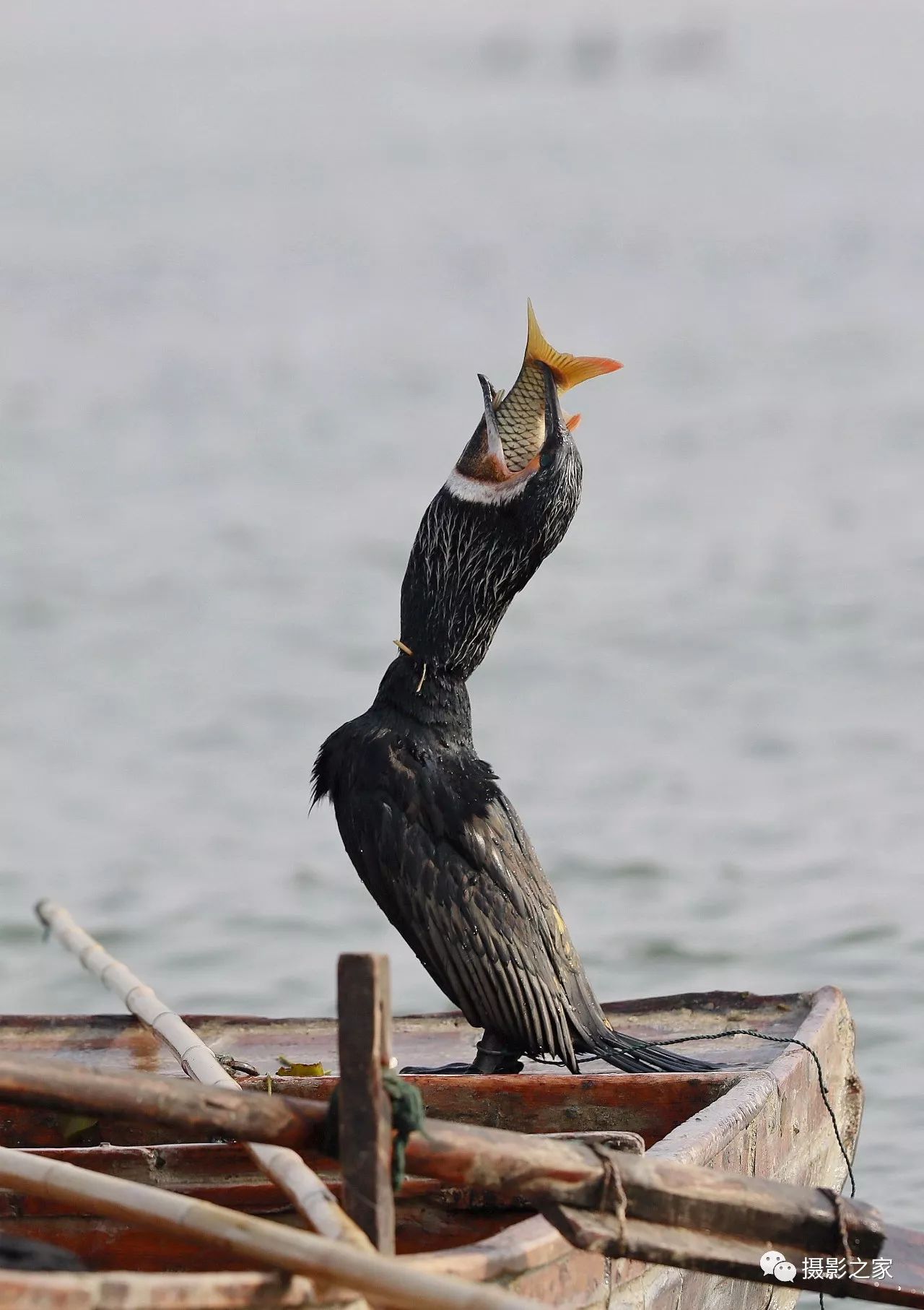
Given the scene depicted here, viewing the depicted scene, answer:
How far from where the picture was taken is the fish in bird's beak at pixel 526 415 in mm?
5938

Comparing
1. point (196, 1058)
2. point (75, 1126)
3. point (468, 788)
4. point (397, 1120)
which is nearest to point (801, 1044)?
point (468, 788)

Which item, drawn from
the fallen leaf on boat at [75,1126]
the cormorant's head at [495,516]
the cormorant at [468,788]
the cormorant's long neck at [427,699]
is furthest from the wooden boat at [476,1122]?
the cormorant's head at [495,516]

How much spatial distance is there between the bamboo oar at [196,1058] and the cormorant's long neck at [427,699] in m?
1.12

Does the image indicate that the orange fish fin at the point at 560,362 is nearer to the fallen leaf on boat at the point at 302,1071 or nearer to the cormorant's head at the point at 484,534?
the cormorant's head at the point at 484,534

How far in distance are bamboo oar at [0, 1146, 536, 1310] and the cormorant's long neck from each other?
2.21 m

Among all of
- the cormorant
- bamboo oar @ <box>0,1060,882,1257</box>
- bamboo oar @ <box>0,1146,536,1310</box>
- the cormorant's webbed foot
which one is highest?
the cormorant

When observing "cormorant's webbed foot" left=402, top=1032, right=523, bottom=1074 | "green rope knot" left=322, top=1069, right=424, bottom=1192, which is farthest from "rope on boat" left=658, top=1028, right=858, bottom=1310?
"green rope knot" left=322, top=1069, right=424, bottom=1192

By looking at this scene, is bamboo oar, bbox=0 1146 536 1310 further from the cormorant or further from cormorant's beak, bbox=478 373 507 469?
cormorant's beak, bbox=478 373 507 469

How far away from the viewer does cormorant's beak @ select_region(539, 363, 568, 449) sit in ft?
19.3

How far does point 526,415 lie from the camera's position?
19.8 feet

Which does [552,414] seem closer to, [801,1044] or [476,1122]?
[476,1122]

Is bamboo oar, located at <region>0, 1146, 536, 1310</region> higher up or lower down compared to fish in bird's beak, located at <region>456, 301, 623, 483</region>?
lower down

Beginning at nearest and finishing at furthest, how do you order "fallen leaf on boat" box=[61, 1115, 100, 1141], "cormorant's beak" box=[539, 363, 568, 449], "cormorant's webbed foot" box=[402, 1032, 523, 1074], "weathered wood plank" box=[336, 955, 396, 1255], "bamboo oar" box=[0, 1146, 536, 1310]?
"bamboo oar" box=[0, 1146, 536, 1310]
"weathered wood plank" box=[336, 955, 396, 1255]
"fallen leaf on boat" box=[61, 1115, 100, 1141]
"cormorant's beak" box=[539, 363, 568, 449]
"cormorant's webbed foot" box=[402, 1032, 523, 1074]

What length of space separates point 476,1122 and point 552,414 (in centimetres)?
196
